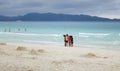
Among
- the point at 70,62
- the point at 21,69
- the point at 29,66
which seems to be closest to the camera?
the point at 21,69

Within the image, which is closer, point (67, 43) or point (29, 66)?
point (29, 66)

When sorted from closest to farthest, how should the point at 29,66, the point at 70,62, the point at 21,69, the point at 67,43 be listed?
the point at 21,69
the point at 29,66
the point at 70,62
the point at 67,43

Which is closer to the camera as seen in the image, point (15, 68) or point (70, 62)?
point (15, 68)

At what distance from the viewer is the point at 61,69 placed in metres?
10.6

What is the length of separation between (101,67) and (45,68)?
88.5 inches

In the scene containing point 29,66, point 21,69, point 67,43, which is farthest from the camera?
point 67,43

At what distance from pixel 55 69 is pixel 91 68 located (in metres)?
1.45

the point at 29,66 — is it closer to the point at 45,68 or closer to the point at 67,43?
the point at 45,68

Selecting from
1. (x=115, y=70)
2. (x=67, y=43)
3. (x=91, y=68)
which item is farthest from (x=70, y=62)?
(x=67, y=43)

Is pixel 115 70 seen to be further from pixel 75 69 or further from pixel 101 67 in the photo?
pixel 75 69

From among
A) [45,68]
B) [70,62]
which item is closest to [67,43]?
[70,62]

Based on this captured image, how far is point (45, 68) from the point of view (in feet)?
35.6

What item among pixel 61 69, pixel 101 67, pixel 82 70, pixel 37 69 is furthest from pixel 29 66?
pixel 101 67

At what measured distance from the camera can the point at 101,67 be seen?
1133 centimetres
